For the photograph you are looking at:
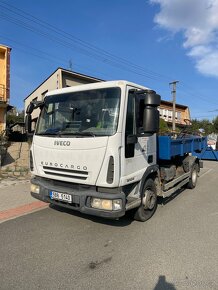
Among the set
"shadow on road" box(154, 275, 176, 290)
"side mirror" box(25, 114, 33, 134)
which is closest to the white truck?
"side mirror" box(25, 114, 33, 134)

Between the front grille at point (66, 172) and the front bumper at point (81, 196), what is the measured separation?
0.59 feet

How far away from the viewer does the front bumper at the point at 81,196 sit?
4.43 meters

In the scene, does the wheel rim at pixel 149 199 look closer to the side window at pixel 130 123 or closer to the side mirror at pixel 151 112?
the side window at pixel 130 123

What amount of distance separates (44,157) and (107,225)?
5.82ft

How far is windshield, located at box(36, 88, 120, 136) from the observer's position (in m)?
4.63

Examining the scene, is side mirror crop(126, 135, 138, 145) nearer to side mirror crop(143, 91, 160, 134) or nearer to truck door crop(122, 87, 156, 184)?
truck door crop(122, 87, 156, 184)

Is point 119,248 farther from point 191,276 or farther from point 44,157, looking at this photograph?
point 44,157

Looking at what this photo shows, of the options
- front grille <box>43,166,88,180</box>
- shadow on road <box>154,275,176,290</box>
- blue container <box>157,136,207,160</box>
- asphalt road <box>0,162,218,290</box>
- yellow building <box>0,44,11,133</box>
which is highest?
yellow building <box>0,44,11,133</box>

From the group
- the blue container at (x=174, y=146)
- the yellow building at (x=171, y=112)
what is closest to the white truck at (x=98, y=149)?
the blue container at (x=174, y=146)

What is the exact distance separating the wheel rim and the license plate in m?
1.57

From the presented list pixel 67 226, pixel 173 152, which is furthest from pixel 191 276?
pixel 173 152

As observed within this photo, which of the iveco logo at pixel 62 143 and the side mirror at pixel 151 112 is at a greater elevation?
the side mirror at pixel 151 112

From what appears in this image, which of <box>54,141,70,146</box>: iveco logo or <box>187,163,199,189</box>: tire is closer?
<box>54,141,70,146</box>: iveco logo

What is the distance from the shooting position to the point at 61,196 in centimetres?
485
